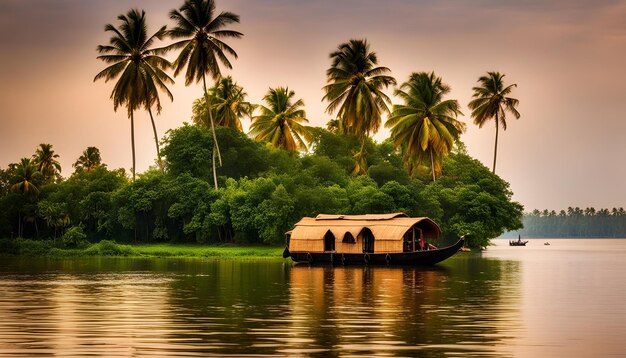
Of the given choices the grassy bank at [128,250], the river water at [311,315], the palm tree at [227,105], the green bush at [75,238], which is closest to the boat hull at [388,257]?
the river water at [311,315]

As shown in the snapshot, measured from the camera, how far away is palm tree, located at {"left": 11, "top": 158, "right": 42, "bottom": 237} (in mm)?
73312

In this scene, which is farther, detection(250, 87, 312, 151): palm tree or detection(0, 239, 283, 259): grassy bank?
detection(250, 87, 312, 151): palm tree

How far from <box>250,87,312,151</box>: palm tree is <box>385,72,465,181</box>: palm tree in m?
8.54

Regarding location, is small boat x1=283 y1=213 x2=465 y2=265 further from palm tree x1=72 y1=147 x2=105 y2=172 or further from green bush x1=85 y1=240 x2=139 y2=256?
palm tree x1=72 y1=147 x2=105 y2=172

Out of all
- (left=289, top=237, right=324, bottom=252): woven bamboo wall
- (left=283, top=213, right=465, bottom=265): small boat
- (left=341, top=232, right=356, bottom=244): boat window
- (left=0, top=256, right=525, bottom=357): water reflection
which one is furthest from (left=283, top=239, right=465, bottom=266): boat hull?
(left=0, top=256, right=525, bottom=357): water reflection

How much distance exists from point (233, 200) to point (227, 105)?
78.9 feet

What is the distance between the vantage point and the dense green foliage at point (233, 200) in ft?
190

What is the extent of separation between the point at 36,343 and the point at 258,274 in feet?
71.7

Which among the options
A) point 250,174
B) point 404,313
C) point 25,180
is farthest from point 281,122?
point 404,313

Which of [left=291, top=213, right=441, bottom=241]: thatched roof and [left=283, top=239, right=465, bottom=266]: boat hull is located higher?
[left=291, top=213, right=441, bottom=241]: thatched roof

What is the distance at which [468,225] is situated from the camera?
63.5m

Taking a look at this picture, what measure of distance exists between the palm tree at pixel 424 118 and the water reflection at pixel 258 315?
30468 mm

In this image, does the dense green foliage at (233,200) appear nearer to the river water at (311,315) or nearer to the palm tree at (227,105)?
the palm tree at (227,105)

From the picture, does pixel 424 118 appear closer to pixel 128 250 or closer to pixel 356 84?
pixel 356 84
